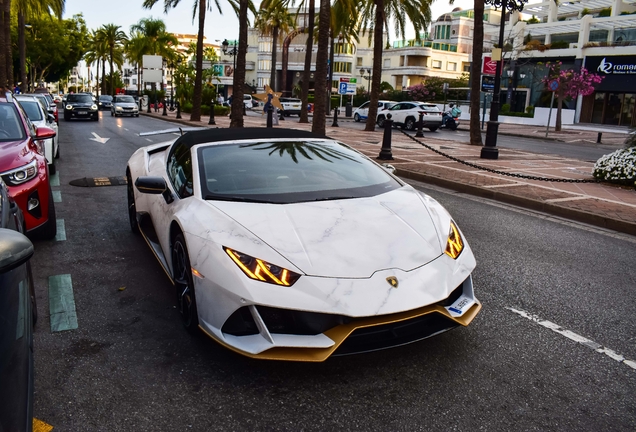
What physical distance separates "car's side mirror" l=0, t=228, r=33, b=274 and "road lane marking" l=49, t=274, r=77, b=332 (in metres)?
1.97

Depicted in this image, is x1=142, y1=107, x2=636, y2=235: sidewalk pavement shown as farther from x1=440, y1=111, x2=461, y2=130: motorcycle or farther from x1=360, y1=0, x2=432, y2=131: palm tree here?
x1=440, y1=111, x2=461, y2=130: motorcycle

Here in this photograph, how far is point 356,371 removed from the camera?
3428mm

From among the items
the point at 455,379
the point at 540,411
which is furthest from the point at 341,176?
the point at 540,411

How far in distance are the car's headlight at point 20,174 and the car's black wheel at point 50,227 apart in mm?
292

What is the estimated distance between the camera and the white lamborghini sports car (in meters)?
3.08

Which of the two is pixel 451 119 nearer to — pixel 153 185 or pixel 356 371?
pixel 153 185

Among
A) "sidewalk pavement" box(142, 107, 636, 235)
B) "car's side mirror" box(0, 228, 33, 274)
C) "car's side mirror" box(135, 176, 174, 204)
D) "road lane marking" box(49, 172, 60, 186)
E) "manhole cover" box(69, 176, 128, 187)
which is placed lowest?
"road lane marking" box(49, 172, 60, 186)

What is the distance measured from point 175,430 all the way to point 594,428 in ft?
6.78

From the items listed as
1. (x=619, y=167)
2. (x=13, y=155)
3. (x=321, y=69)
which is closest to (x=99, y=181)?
(x=13, y=155)

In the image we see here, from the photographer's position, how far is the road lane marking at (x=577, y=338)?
3705 mm

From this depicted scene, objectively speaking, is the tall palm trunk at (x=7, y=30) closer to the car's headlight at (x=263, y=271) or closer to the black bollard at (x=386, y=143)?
the black bollard at (x=386, y=143)

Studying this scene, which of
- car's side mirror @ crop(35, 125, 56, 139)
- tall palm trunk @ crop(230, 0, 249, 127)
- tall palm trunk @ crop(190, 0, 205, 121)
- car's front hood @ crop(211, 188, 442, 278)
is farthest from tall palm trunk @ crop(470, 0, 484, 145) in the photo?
tall palm trunk @ crop(190, 0, 205, 121)

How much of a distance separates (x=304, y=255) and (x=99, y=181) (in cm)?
801

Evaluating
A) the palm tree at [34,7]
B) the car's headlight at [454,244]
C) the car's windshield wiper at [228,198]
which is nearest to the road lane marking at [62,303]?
the car's windshield wiper at [228,198]
